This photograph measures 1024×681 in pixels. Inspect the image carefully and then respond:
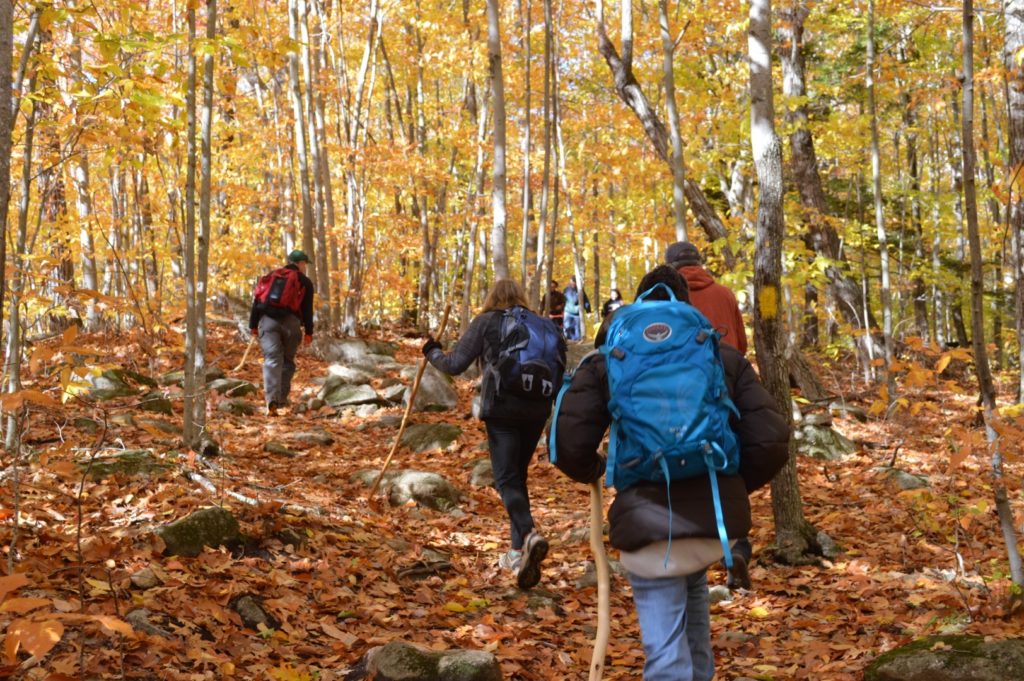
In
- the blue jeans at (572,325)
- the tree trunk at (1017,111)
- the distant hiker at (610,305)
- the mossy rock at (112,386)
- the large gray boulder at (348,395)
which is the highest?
the tree trunk at (1017,111)

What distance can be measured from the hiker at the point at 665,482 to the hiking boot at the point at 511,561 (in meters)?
2.84

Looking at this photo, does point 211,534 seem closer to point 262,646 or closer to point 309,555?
point 309,555

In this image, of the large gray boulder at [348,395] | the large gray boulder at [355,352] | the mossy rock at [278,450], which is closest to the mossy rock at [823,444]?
the large gray boulder at [348,395]

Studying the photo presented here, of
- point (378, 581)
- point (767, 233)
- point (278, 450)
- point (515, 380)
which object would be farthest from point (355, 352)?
point (767, 233)

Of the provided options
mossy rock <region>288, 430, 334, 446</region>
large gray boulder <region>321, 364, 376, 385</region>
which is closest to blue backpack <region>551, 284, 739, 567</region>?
mossy rock <region>288, 430, 334, 446</region>

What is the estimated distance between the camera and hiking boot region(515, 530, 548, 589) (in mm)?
5203

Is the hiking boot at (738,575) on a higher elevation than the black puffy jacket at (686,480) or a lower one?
lower

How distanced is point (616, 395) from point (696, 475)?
0.39 m

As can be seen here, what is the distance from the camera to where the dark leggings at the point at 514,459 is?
5328 mm

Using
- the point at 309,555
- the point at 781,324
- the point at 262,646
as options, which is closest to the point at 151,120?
the point at 309,555

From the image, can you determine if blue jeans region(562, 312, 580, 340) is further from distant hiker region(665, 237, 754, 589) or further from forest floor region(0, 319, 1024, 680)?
distant hiker region(665, 237, 754, 589)

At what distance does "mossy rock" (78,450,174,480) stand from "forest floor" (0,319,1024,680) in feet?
0.34

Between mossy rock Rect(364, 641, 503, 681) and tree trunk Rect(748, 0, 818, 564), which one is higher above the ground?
tree trunk Rect(748, 0, 818, 564)

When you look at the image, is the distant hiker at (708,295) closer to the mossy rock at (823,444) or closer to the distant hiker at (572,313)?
the mossy rock at (823,444)
